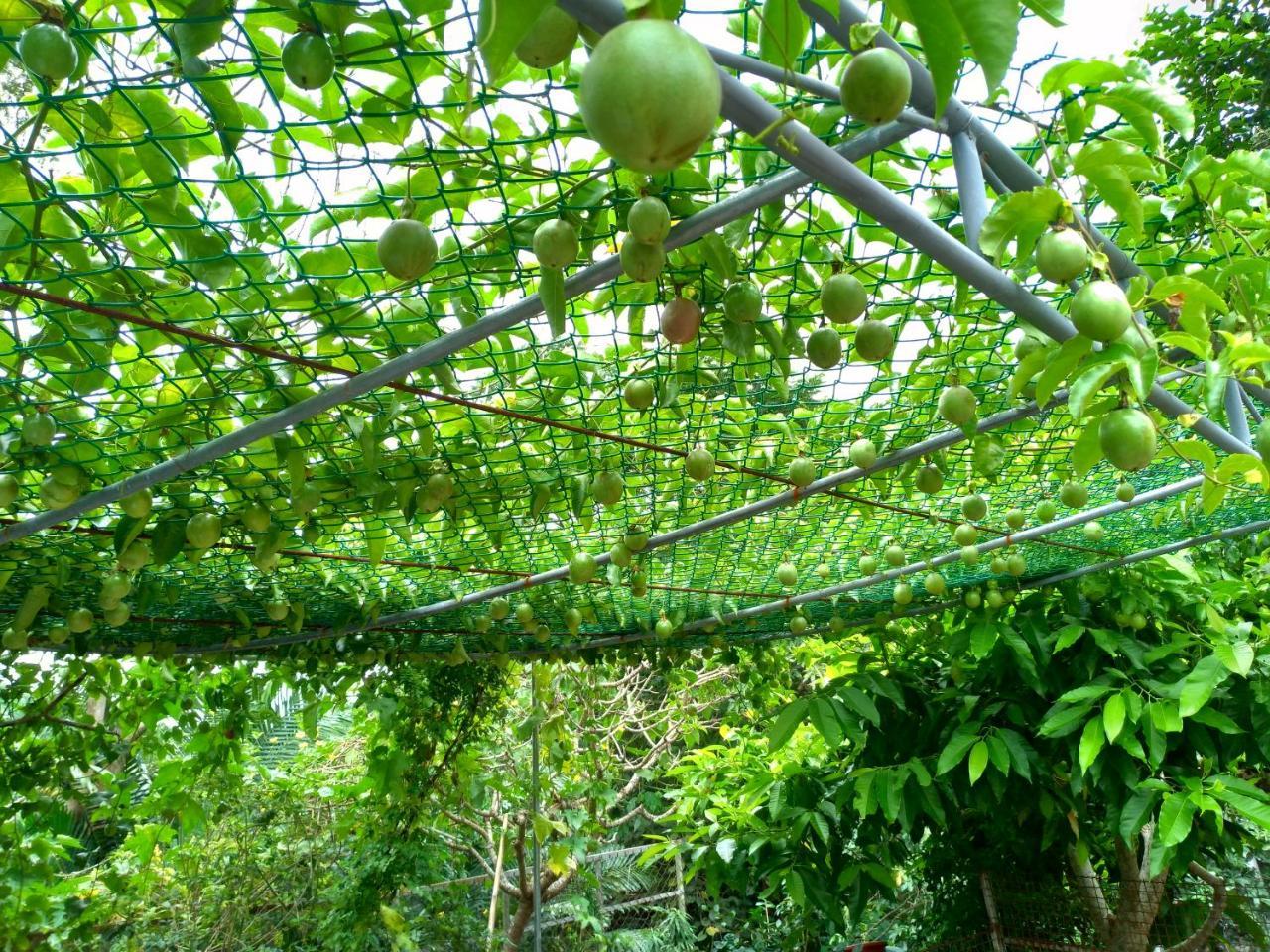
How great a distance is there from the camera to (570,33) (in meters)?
0.58

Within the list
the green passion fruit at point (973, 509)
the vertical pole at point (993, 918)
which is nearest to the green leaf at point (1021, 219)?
the green passion fruit at point (973, 509)

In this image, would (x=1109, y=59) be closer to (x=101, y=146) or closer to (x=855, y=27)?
(x=855, y=27)

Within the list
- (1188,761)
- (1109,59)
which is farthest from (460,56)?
(1188,761)

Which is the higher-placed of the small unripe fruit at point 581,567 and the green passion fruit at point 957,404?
the green passion fruit at point 957,404

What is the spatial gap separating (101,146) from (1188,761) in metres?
3.18

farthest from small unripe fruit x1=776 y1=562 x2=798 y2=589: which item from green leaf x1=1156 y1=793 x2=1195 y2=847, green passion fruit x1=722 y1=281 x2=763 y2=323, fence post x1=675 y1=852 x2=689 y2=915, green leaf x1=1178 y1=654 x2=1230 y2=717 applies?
fence post x1=675 y1=852 x2=689 y2=915

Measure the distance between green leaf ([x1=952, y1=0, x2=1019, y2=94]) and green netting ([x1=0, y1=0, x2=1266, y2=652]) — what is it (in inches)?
11.9

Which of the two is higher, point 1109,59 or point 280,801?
point 1109,59

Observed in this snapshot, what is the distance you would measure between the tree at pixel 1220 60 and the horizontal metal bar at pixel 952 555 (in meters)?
4.77

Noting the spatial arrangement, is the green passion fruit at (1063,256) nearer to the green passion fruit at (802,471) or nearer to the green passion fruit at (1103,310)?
the green passion fruit at (1103,310)

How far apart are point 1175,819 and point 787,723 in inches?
42.0

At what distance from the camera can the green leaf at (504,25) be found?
0.46 metres

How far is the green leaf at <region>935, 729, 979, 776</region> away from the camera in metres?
2.76

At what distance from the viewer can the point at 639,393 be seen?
1.46 meters
